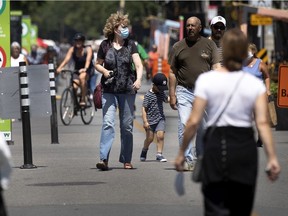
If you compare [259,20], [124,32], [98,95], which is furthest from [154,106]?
[259,20]

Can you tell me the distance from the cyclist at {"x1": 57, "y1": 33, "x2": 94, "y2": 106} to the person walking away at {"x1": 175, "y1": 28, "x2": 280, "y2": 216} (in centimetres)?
1564

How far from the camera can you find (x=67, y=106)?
22.8m

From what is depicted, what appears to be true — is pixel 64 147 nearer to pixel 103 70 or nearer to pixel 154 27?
pixel 103 70

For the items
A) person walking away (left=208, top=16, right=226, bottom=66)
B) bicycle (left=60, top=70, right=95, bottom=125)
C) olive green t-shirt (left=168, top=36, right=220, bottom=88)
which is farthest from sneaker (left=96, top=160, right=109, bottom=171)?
bicycle (left=60, top=70, right=95, bottom=125)

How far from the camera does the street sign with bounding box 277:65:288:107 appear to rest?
17094 mm

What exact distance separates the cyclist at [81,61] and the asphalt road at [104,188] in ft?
17.8

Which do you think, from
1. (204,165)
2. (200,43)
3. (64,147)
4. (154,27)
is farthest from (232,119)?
(154,27)

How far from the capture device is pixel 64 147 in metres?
17.6

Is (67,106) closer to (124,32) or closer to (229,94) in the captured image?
(124,32)

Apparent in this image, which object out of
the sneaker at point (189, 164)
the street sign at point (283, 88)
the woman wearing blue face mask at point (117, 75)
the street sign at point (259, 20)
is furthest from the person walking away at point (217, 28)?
the street sign at point (259, 20)

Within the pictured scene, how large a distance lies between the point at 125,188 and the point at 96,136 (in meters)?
7.87

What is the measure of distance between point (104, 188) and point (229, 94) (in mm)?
5112

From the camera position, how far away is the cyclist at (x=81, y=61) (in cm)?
2292

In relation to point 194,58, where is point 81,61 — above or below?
below
